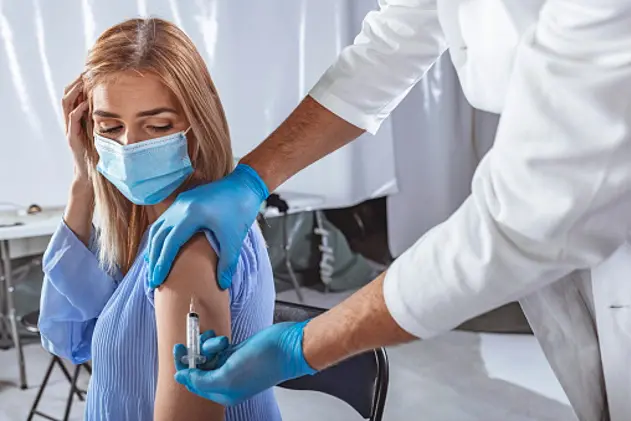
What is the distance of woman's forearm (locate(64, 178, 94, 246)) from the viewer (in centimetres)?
Result: 143

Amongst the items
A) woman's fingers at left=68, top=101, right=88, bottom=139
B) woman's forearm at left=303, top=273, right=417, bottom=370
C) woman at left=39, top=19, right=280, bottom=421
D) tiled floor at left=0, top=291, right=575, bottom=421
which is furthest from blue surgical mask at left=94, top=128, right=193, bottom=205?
tiled floor at left=0, top=291, right=575, bottom=421

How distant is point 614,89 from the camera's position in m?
0.76

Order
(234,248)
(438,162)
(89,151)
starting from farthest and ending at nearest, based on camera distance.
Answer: (438,162) → (89,151) → (234,248)

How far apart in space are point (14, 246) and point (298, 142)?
7.66 ft

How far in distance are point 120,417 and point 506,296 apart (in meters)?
0.70

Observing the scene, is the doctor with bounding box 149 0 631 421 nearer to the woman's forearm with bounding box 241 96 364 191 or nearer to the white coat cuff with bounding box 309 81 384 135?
the woman's forearm with bounding box 241 96 364 191

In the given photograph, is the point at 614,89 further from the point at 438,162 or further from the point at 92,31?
the point at 438,162

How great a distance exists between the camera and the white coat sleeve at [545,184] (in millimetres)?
763

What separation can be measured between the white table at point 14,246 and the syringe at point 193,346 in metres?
2.05

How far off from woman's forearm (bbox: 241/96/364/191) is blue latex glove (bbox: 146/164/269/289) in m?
0.11

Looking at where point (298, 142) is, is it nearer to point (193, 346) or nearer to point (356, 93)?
point (356, 93)

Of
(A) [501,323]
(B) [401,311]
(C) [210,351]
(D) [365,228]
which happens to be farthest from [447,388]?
(B) [401,311]

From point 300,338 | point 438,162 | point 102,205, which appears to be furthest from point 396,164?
point 300,338

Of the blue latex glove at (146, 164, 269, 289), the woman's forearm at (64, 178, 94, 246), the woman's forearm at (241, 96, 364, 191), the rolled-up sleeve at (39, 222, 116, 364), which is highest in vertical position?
the woman's forearm at (241, 96, 364, 191)
